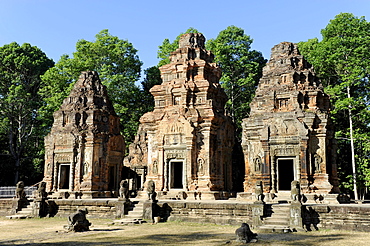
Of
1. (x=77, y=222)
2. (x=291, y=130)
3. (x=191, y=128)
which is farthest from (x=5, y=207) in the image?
(x=291, y=130)

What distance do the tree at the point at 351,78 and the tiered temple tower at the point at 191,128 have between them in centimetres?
699

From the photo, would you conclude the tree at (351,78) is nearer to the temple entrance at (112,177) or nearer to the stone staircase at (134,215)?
the stone staircase at (134,215)

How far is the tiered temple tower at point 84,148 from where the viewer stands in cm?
1975

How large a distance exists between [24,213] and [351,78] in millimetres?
18215

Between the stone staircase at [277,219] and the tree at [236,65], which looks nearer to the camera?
the stone staircase at [277,219]

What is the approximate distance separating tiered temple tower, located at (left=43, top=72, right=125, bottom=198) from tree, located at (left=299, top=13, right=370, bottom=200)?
13.0 m

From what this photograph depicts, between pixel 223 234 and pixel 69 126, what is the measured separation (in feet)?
41.0

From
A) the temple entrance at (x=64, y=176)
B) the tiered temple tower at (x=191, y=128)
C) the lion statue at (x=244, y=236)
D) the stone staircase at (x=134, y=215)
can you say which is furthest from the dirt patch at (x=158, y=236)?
the temple entrance at (x=64, y=176)

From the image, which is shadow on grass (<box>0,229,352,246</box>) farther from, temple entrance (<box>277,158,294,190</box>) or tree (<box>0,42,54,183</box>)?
tree (<box>0,42,54,183</box>)

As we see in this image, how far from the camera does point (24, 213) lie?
665 inches

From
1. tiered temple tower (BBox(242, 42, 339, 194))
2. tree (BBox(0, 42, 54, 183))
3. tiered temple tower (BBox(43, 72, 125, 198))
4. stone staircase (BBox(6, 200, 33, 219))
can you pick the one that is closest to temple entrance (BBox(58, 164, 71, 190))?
tiered temple tower (BBox(43, 72, 125, 198))

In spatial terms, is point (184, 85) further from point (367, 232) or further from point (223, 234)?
point (367, 232)

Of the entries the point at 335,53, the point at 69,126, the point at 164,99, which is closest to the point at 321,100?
the point at 335,53

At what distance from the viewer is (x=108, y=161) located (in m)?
20.5
